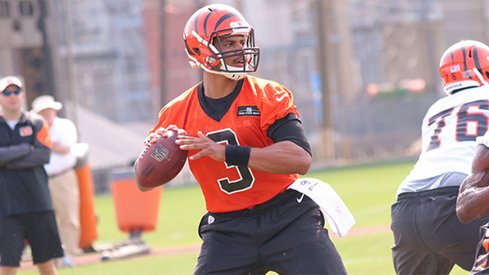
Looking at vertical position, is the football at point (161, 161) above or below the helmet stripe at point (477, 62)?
below

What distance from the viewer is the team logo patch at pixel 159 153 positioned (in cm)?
602

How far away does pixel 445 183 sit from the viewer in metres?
6.62

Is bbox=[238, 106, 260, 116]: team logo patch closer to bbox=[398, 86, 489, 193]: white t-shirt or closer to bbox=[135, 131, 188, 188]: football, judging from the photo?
bbox=[135, 131, 188, 188]: football

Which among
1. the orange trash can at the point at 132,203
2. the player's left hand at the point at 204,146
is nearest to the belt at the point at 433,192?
the player's left hand at the point at 204,146

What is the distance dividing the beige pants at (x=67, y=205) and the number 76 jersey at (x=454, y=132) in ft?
25.5

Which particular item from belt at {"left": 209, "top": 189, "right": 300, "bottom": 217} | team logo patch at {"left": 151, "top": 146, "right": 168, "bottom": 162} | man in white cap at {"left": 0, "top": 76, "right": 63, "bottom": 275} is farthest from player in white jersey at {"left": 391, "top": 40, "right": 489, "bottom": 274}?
man in white cap at {"left": 0, "top": 76, "right": 63, "bottom": 275}

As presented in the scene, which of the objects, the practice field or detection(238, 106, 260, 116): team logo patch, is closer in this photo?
detection(238, 106, 260, 116): team logo patch

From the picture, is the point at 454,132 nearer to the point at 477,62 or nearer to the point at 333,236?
the point at 477,62

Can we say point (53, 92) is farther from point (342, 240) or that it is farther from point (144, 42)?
point (144, 42)

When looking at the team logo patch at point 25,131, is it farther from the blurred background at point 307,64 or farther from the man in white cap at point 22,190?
the blurred background at point 307,64

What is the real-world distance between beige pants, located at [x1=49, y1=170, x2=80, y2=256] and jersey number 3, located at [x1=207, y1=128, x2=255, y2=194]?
8.08 meters

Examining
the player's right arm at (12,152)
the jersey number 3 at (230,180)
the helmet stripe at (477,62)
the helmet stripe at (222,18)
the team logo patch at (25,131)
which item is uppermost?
the helmet stripe at (222,18)

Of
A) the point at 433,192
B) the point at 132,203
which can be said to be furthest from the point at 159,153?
the point at 132,203

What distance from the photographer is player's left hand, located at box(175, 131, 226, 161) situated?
5672 mm
